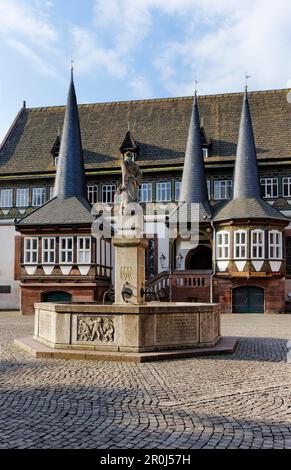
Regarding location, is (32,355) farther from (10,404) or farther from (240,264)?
(240,264)

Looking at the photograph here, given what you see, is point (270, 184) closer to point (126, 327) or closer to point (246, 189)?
point (246, 189)

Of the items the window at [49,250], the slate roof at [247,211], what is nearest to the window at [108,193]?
the window at [49,250]

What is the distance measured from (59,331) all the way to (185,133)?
28913mm

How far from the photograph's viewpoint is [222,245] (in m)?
32.3

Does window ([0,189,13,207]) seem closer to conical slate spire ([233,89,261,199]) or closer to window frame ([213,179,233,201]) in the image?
window frame ([213,179,233,201])

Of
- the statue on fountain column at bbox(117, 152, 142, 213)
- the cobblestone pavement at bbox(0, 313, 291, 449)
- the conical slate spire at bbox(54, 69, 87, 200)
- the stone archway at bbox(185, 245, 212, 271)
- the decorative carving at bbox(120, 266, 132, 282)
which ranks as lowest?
the cobblestone pavement at bbox(0, 313, 291, 449)

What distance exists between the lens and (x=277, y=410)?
23.6ft

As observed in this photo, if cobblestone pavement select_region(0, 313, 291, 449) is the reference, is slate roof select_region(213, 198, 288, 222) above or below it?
above

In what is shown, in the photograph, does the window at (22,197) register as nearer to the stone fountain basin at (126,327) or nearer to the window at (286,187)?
the window at (286,187)

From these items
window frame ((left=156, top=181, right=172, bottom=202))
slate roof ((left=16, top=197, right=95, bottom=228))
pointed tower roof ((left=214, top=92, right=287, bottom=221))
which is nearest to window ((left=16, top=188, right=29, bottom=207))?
slate roof ((left=16, top=197, right=95, bottom=228))

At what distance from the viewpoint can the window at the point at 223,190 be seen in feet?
118

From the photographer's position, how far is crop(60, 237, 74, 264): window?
32.7 m

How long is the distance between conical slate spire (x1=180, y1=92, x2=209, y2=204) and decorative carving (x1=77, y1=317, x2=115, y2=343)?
911 inches
